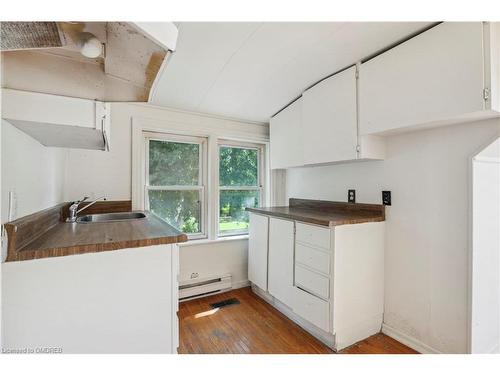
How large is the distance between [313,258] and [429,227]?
82 centimetres

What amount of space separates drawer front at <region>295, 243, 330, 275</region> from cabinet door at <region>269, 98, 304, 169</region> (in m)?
0.86

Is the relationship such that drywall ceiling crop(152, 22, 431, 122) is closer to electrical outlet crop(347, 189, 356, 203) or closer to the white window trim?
the white window trim

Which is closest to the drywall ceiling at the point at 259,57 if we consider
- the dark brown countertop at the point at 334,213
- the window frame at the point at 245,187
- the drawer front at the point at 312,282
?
the window frame at the point at 245,187

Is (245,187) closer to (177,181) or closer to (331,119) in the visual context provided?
(177,181)

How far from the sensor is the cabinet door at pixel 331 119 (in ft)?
5.90

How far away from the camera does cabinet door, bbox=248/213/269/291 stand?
2360mm

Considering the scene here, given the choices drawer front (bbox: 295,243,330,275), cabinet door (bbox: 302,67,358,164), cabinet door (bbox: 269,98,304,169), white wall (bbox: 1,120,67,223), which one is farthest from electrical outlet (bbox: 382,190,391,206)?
white wall (bbox: 1,120,67,223)

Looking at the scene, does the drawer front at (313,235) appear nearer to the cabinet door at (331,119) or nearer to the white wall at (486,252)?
the cabinet door at (331,119)

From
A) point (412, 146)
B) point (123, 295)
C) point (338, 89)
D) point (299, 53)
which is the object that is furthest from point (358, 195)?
point (123, 295)

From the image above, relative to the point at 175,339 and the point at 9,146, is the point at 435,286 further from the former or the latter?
the point at 9,146

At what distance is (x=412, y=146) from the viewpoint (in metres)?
1.70

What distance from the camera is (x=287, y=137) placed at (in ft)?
8.35

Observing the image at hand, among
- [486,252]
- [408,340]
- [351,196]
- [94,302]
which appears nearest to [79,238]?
[94,302]

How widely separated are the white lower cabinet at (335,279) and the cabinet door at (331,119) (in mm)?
615
